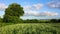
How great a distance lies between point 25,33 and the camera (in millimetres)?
14734

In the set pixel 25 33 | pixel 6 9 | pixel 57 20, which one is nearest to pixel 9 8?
pixel 6 9

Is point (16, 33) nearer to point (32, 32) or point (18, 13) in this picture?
point (32, 32)

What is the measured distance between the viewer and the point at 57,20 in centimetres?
2816

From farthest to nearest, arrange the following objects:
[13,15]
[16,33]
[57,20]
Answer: [13,15]
[57,20]
[16,33]

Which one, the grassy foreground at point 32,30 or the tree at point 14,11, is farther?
the tree at point 14,11

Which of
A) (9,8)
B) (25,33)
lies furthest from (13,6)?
(25,33)

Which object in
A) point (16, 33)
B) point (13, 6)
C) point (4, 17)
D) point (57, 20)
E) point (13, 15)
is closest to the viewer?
point (16, 33)

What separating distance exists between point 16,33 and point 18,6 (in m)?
40.4

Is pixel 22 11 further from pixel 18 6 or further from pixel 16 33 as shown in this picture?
pixel 16 33

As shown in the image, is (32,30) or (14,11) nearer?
(32,30)

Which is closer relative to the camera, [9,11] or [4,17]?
[4,17]

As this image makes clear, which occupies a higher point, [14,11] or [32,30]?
[32,30]

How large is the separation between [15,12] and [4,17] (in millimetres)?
7801

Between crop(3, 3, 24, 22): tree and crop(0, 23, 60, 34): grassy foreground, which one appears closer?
crop(0, 23, 60, 34): grassy foreground
